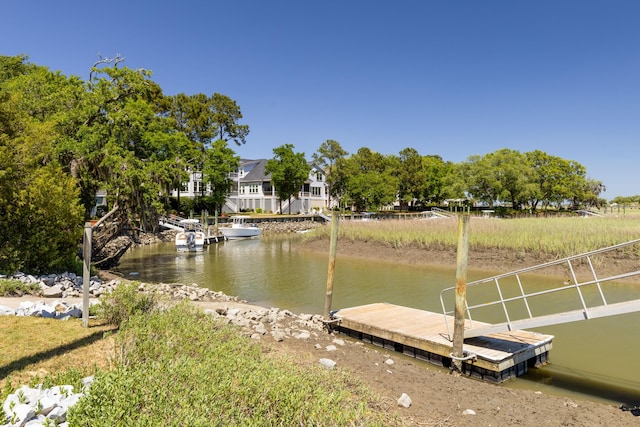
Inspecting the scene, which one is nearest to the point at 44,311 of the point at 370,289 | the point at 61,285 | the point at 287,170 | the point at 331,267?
the point at 61,285

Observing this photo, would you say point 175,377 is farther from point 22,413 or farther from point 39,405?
point 22,413

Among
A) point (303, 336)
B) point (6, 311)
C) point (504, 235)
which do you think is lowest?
point (303, 336)

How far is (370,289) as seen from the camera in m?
18.8

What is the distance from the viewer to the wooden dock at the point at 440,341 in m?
8.97

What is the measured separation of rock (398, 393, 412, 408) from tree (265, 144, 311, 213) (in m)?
56.5

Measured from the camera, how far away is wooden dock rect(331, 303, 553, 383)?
29.4ft

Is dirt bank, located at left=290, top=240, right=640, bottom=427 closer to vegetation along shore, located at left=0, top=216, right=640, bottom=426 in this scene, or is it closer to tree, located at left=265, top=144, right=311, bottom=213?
vegetation along shore, located at left=0, top=216, right=640, bottom=426

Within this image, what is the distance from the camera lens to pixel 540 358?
978 centimetres

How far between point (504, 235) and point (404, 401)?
21.2m

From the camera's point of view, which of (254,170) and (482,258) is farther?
(254,170)

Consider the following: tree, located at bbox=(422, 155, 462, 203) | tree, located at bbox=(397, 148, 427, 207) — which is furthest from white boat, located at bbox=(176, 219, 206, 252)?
tree, located at bbox=(422, 155, 462, 203)

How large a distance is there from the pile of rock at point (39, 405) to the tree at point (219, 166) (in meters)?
49.3

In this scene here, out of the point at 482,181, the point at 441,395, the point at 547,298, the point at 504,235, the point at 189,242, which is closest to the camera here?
the point at 441,395

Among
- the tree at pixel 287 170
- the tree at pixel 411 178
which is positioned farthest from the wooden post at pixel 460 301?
the tree at pixel 411 178
